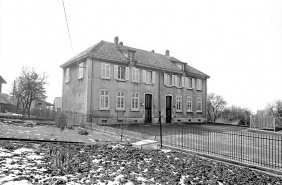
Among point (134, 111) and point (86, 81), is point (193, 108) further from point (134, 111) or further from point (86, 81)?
point (86, 81)

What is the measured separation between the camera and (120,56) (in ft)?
72.4

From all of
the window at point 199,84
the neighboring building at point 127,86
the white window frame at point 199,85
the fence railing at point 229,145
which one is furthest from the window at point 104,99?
the window at point 199,84

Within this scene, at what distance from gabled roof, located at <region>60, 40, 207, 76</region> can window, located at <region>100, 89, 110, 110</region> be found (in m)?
3.38

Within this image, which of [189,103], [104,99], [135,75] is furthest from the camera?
[189,103]

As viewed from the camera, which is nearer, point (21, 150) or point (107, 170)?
point (107, 170)

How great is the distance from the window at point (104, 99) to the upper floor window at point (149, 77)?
5128 millimetres

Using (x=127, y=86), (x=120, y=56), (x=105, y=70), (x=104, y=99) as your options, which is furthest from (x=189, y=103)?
(x=105, y=70)

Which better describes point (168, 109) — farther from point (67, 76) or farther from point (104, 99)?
point (67, 76)

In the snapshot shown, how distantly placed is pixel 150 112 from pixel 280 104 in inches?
1230

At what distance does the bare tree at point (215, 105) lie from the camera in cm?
4841

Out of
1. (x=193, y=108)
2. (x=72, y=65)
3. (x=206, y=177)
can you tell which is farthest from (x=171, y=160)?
(x=193, y=108)

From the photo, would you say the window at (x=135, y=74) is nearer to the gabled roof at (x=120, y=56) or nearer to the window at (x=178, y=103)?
the gabled roof at (x=120, y=56)

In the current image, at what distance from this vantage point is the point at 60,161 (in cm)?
504

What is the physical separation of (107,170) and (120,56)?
17860 millimetres
